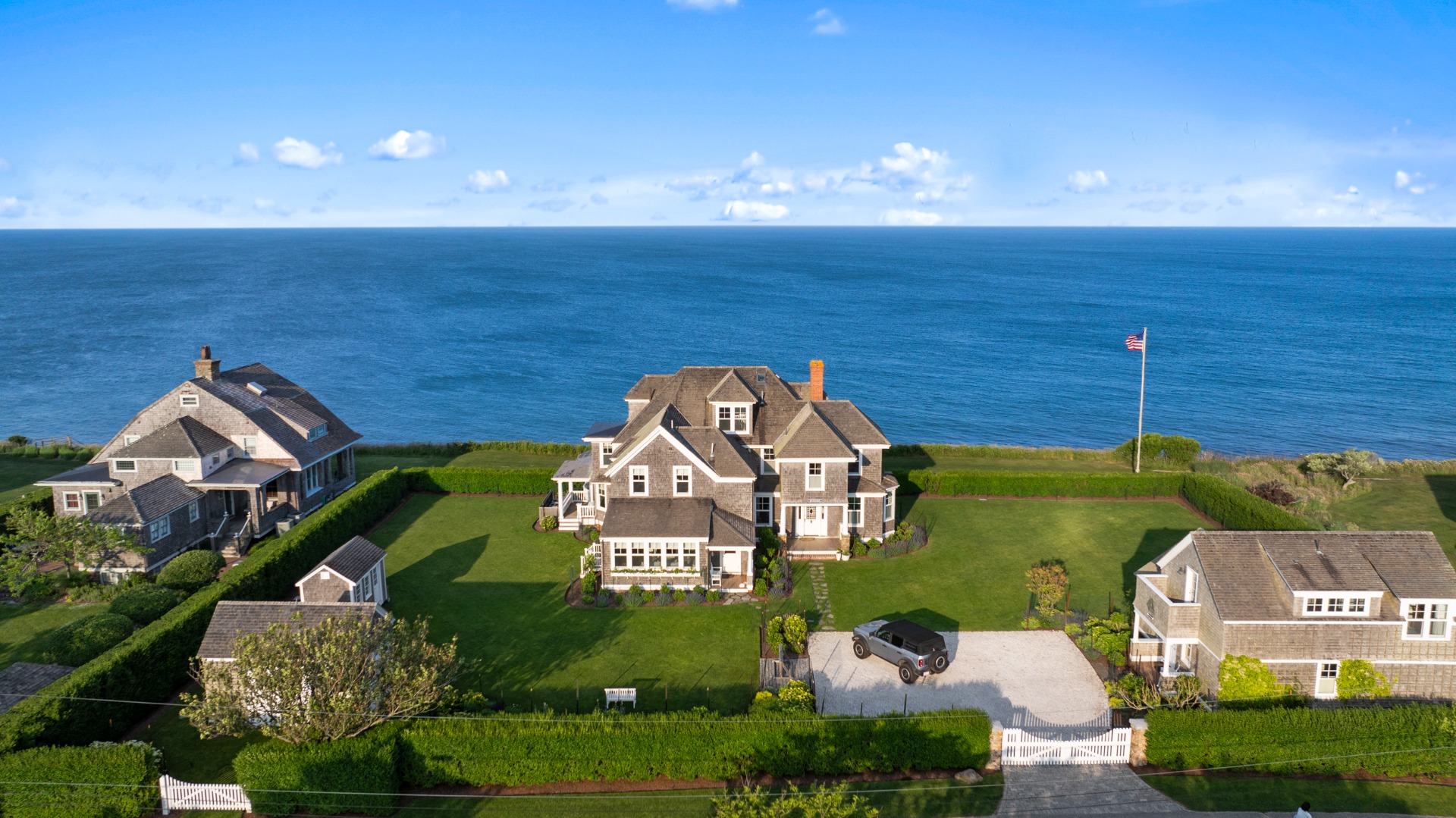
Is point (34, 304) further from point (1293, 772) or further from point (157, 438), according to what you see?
point (1293, 772)

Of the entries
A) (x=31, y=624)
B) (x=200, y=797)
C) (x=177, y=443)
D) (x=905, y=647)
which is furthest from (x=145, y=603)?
(x=905, y=647)

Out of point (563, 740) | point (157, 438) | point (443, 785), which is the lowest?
point (443, 785)

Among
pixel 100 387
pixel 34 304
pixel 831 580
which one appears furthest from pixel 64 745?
pixel 34 304

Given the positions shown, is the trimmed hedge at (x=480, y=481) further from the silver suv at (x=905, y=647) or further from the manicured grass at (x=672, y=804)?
the manicured grass at (x=672, y=804)

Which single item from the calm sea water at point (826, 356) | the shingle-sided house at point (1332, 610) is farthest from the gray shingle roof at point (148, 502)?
the shingle-sided house at point (1332, 610)

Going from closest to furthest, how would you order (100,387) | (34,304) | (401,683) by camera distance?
1. (401,683)
2. (100,387)
3. (34,304)

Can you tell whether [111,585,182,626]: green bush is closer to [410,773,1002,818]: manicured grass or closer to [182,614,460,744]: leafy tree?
[182,614,460,744]: leafy tree

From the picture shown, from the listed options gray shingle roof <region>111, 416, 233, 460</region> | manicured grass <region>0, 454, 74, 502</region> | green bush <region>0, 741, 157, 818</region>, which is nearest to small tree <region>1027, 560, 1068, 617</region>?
green bush <region>0, 741, 157, 818</region>
